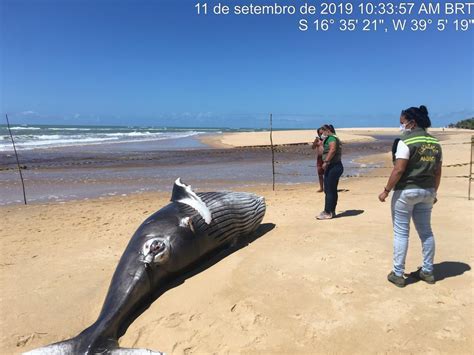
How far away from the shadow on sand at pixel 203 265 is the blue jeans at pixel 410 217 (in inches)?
91.1

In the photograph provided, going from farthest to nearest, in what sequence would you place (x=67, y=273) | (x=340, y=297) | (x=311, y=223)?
(x=311, y=223), (x=67, y=273), (x=340, y=297)

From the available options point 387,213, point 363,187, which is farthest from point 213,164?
point 387,213

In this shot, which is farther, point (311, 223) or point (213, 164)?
point (213, 164)

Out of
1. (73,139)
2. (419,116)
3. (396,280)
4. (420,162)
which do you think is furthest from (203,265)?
(73,139)

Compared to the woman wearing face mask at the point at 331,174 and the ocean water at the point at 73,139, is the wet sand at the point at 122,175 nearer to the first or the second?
the woman wearing face mask at the point at 331,174

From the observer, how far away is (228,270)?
4.99 metres

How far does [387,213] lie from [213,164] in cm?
1231

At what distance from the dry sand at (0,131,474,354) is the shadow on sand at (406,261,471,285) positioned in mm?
12

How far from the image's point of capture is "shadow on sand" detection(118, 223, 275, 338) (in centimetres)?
419

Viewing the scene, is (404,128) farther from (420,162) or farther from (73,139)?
(73,139)

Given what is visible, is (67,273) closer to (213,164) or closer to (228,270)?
(228,270)

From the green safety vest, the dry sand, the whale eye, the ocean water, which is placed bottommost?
the dry sand

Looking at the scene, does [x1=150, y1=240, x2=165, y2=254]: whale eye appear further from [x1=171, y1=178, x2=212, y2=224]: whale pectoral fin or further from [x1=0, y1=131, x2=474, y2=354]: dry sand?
[x1=171, y1=178, x2=212, y2=224]: whale pectoral fin

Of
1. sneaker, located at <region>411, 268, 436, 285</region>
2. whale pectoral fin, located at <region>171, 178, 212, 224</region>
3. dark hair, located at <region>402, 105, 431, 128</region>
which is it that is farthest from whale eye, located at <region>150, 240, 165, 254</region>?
dark hair, located at <region>402, 105, 431, 128</region>
